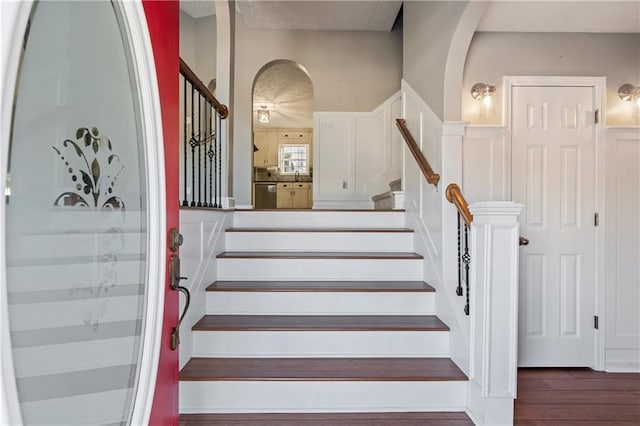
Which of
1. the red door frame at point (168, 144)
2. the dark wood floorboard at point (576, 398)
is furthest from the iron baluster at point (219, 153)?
the dark wood floorboard at point (576, 398)

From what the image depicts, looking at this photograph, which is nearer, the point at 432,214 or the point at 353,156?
the point at 432,214

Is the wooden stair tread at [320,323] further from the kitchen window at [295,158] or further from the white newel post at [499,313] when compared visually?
the kitchen window at [295,158]

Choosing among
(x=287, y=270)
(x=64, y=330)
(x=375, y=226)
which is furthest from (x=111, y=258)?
(x=375, y=226)

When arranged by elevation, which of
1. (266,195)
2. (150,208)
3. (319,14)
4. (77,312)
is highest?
(319,14)

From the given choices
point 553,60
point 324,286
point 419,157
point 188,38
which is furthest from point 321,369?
point 188,38

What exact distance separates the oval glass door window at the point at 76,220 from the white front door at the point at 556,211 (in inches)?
112

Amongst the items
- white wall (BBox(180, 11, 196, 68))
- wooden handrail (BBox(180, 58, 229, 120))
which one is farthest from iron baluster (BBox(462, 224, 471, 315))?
white wall (BBox(180, 11, 196, 68))

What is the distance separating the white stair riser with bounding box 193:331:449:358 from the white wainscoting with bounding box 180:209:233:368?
0.44 feet

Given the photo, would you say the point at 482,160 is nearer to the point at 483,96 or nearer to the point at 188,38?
the point at 483,96

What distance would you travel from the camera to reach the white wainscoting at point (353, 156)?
16.1ft

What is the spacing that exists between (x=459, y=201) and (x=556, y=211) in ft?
4.41

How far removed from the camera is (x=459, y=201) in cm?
215

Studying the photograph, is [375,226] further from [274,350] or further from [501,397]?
[501,397]

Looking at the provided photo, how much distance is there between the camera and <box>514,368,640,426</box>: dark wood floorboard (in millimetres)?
2031
